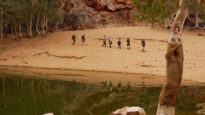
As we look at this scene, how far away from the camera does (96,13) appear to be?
8238cm

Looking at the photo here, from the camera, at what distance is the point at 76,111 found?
950 inches

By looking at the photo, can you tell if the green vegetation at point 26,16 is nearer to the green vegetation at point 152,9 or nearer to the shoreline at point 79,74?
the shoreline at point 79,74

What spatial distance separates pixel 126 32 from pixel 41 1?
15998mm

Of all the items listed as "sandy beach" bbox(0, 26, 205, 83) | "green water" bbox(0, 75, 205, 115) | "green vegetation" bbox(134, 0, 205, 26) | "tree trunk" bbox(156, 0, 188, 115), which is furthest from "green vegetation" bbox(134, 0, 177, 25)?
"sandy beach" bbox(0, 26, 205, 83)

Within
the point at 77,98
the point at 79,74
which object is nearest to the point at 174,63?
the point at 77,98

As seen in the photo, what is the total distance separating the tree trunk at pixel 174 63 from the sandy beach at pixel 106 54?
2721 centimetres

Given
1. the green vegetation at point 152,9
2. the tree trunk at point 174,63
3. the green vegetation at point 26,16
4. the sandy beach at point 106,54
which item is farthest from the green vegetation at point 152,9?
the green vegetation at point 26,16

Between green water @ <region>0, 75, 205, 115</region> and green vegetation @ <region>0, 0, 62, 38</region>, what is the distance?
23.1 meters

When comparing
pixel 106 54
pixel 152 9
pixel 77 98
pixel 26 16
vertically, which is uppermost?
pixel 152 9

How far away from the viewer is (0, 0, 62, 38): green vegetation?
60.7 meters

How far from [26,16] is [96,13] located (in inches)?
854

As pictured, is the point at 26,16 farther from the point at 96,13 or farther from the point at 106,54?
the point at 96,13

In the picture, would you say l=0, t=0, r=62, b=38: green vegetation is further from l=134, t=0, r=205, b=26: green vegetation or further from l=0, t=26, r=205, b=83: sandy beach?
l=134, t=0, r=205, b=26: green vegetation

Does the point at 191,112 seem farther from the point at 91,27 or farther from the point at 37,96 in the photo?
the point at 91,27
